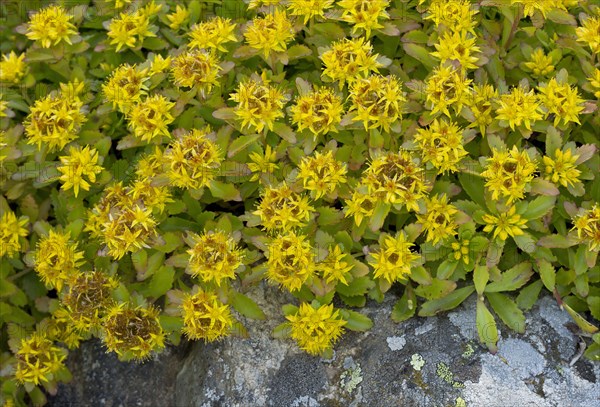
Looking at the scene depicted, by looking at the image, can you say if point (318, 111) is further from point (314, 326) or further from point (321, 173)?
point (314, 326)

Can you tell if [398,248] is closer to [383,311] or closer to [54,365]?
[383,311]

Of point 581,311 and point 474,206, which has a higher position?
point 474,206

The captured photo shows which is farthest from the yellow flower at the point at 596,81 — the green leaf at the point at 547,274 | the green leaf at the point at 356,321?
the green leaf at the point at 356,321

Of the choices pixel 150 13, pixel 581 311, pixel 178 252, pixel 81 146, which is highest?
pixel 150 13

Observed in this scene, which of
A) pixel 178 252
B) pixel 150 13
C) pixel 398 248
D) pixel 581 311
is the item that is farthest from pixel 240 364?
pixel 150 13

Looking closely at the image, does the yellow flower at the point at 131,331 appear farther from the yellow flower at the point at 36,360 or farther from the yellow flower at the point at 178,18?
the yellow flower at the point at 178,18

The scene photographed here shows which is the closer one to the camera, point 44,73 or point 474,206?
point 474,206

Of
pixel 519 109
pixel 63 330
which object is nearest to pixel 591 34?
pixel 519 109

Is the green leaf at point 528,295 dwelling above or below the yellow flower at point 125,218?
below
